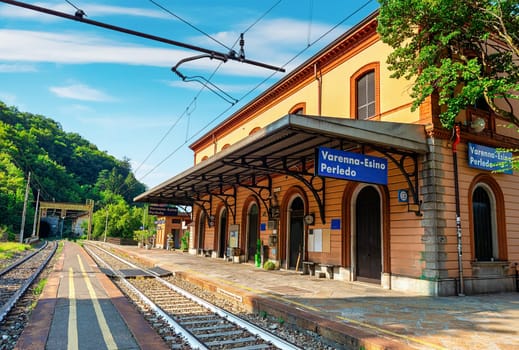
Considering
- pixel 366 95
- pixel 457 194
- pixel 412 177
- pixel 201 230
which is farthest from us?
pixel 201 230

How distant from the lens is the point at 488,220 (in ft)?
36.2

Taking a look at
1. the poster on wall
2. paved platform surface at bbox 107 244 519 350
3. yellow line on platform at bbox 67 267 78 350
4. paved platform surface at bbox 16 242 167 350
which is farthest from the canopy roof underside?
the poster on wall

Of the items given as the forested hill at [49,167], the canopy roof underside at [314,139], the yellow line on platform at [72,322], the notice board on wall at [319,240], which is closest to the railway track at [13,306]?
the yellow line on platform at [72,322]

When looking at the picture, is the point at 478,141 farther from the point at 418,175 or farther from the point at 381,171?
the point at 381,171

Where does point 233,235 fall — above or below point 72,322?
above

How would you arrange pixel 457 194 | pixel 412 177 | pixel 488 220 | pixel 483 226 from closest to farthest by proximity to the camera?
pixel 457 194, pixel 412 177, pixel 483 226, pixel 488 220

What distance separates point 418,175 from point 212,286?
660 cm

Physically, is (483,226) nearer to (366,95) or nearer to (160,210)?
(366,95)

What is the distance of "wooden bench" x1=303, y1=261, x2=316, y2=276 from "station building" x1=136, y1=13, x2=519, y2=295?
94mm

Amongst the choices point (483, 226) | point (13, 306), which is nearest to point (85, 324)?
point (13, 306)

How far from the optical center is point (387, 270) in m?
10.2

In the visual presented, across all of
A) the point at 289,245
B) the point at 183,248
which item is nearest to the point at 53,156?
the point at 183,248

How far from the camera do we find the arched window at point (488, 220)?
10648mm

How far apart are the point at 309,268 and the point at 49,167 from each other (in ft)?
273
